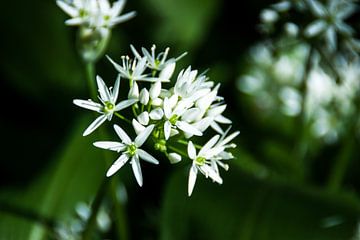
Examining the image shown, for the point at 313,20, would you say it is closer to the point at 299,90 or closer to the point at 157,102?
the point at 299,90

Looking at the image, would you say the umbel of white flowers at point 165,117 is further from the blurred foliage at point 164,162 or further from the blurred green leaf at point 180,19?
the blurred green leaf at point 180,19

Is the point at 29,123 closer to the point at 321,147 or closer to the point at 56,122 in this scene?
the point at 56,122

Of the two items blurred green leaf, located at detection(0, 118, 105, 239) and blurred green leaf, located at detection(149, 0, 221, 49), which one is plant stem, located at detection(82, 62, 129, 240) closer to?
blurred green leaf, located at detection(0, 118, 105, 239)

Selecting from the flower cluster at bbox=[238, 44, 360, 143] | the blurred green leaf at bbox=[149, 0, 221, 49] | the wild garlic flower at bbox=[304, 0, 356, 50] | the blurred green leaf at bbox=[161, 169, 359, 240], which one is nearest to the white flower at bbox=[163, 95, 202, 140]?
the blurred green leaf at bbox=[161, 169, 359, 240]

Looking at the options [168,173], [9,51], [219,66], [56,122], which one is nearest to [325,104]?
[219,66]

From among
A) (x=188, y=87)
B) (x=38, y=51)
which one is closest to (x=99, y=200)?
(x=188, y=87)

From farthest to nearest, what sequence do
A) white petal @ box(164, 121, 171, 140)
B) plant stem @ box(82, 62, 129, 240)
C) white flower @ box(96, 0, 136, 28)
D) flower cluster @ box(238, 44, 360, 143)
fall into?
1. flower cluster @ box(238, 44, 360, 143)
2. white flower @ box(96, 0, 136, 28)
3. plant stem @ box(82, 62, 129, 240)
4. white petal @ box(164, 121, 171, 140)

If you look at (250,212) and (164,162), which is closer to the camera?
(250,212)
